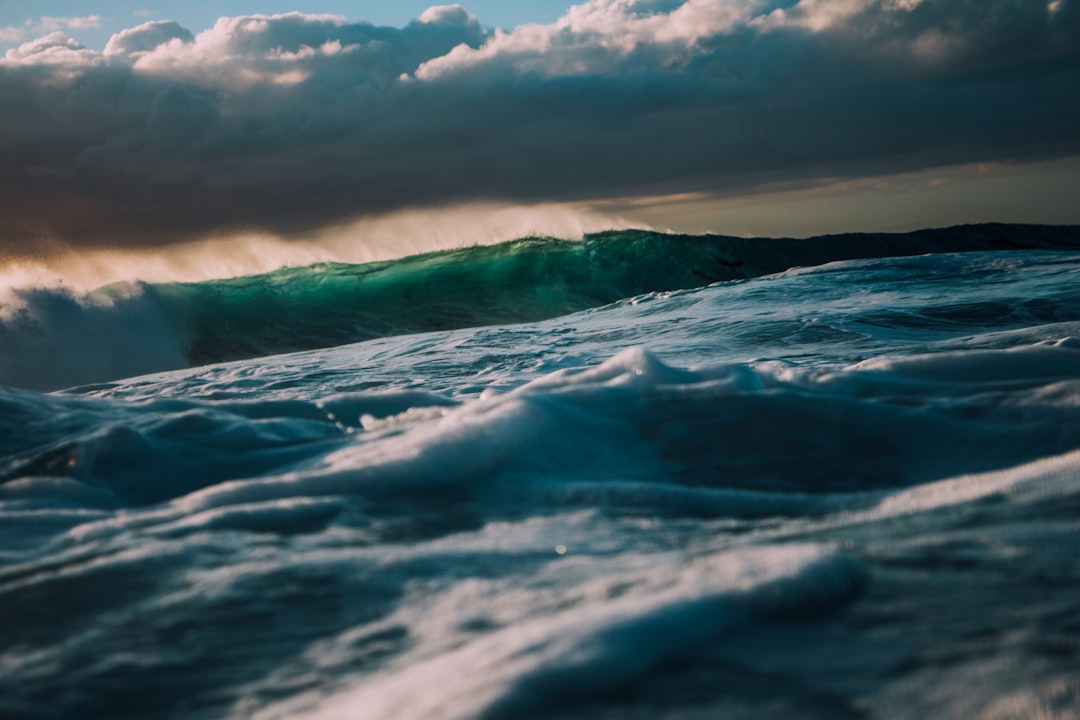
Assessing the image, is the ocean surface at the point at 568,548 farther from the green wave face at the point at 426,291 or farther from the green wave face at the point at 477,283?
the green wave face at the point at 477,283

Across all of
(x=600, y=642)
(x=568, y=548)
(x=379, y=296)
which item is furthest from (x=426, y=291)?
(x=600, y=642)

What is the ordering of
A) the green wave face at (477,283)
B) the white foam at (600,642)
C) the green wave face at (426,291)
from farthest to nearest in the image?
the green wave face at (477,283)
the green wave face at (426,291)
the white foam at (600,642)

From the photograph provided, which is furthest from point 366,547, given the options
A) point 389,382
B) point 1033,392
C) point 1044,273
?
point 1044,273

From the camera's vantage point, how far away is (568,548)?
1653 mm

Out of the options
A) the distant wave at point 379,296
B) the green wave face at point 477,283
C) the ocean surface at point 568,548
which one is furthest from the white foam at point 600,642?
the green wave face at point 477,283

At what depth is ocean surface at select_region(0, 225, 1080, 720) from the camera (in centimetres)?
109

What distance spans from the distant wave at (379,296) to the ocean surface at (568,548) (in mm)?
11678

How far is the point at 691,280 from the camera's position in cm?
1992

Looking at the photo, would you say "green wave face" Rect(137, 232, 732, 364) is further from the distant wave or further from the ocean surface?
the ocean surface

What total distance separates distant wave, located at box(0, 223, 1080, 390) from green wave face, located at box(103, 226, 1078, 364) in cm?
4

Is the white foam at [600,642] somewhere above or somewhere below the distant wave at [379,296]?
below

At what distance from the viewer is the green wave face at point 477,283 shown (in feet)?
53.2

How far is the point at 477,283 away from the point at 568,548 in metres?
17.8

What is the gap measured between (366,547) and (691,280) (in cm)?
1878
